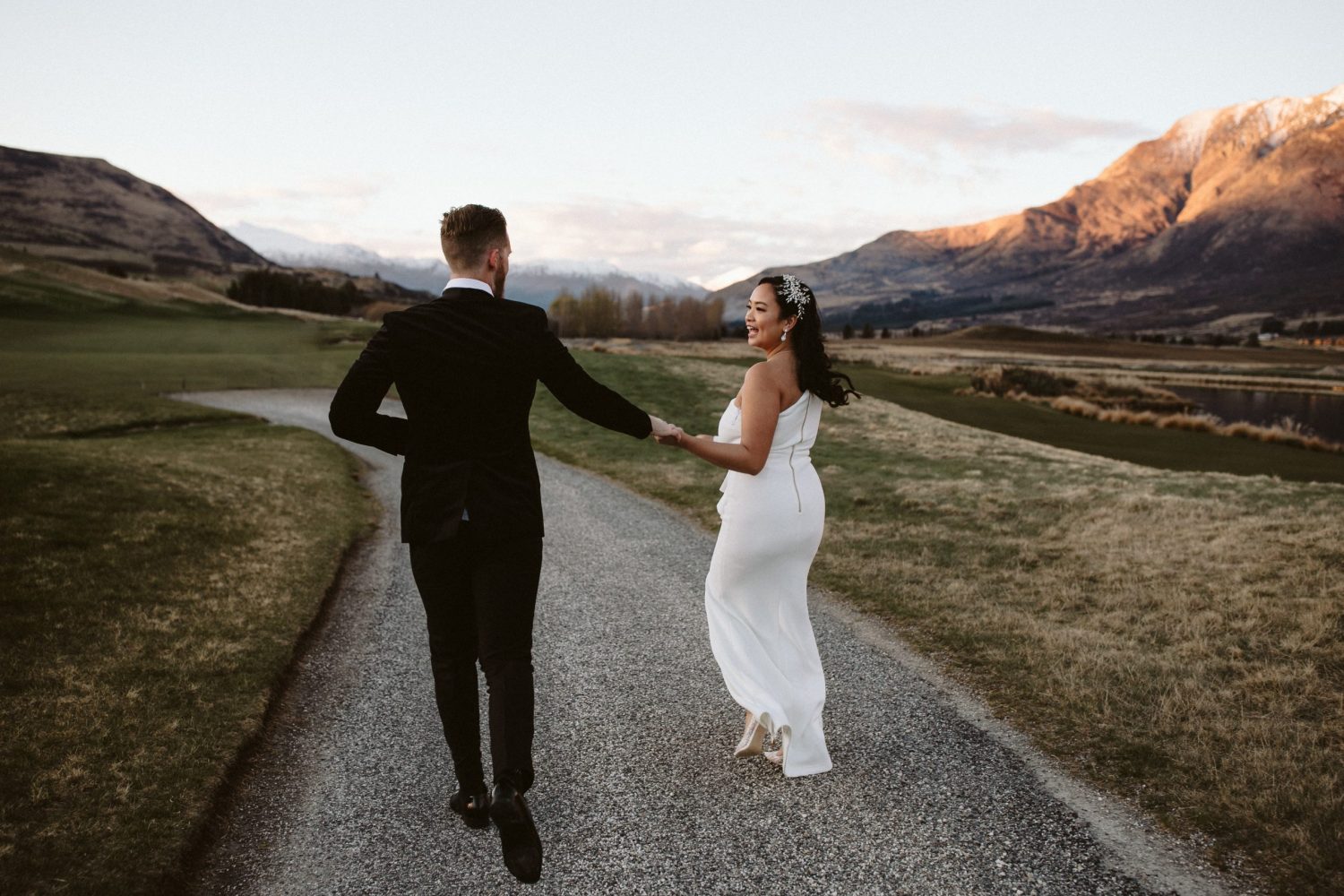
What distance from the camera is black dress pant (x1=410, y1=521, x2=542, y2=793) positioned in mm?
3523

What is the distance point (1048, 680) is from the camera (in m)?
5.86

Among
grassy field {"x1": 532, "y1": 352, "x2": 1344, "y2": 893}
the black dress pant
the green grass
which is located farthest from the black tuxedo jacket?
the green grass

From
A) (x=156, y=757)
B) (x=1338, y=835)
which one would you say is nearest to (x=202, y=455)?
(x=156, y=757)

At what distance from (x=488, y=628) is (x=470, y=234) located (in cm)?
187

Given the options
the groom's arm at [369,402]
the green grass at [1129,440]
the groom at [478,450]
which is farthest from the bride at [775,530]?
the green grass at [1129,440]

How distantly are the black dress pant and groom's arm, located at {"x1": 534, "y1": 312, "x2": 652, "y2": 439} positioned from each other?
697mm

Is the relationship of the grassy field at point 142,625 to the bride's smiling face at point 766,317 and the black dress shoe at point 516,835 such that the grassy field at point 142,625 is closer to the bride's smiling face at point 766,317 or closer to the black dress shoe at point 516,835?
the black dress shoe at point 516,835

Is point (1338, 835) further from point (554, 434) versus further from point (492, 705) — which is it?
point (554, 434)

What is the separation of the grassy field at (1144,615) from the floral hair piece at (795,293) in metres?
3.36

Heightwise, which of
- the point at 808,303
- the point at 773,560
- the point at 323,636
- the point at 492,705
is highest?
the point at 808,303

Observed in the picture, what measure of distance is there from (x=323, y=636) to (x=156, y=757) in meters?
2.56

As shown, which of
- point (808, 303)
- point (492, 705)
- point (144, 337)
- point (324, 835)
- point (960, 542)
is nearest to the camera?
point (492, 705)

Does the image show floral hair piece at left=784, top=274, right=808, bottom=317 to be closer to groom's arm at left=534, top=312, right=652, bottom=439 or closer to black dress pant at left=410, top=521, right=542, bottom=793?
groom's arm at left=534, top=312, right=652, bottom=439

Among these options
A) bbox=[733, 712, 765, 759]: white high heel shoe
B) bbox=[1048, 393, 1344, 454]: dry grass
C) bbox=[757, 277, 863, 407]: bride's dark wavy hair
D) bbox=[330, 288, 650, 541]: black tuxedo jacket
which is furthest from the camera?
bbox=[1048, 393, 1344, 454]: dry grass
